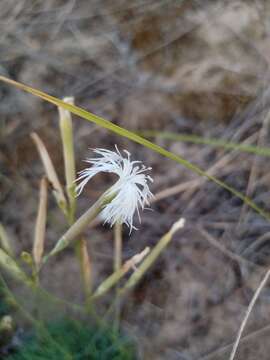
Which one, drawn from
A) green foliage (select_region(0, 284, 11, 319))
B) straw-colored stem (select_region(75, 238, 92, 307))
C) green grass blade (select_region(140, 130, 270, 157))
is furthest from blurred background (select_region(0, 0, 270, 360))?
straw-colored stem (select_region(75, 238, 92, 307))

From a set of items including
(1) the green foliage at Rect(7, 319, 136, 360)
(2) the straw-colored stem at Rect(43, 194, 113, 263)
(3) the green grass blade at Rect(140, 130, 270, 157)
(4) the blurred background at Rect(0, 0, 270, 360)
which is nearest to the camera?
(2) the straw-colored stem at Rect(43, 194, 113, 263)

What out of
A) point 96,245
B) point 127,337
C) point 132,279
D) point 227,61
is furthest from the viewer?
point 227,61

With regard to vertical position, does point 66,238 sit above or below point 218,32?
below

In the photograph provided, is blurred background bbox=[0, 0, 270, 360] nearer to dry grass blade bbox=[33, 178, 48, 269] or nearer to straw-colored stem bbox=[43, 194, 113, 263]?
dry grass blade bbox=[33, 178, 48, 269]

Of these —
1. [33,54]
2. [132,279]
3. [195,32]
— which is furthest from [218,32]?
[132,279]

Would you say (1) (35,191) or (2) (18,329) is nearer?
(2) (18,329)

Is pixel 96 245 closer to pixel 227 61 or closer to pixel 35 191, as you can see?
pixel 35 191

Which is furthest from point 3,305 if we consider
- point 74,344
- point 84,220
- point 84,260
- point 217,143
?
point 217,143
